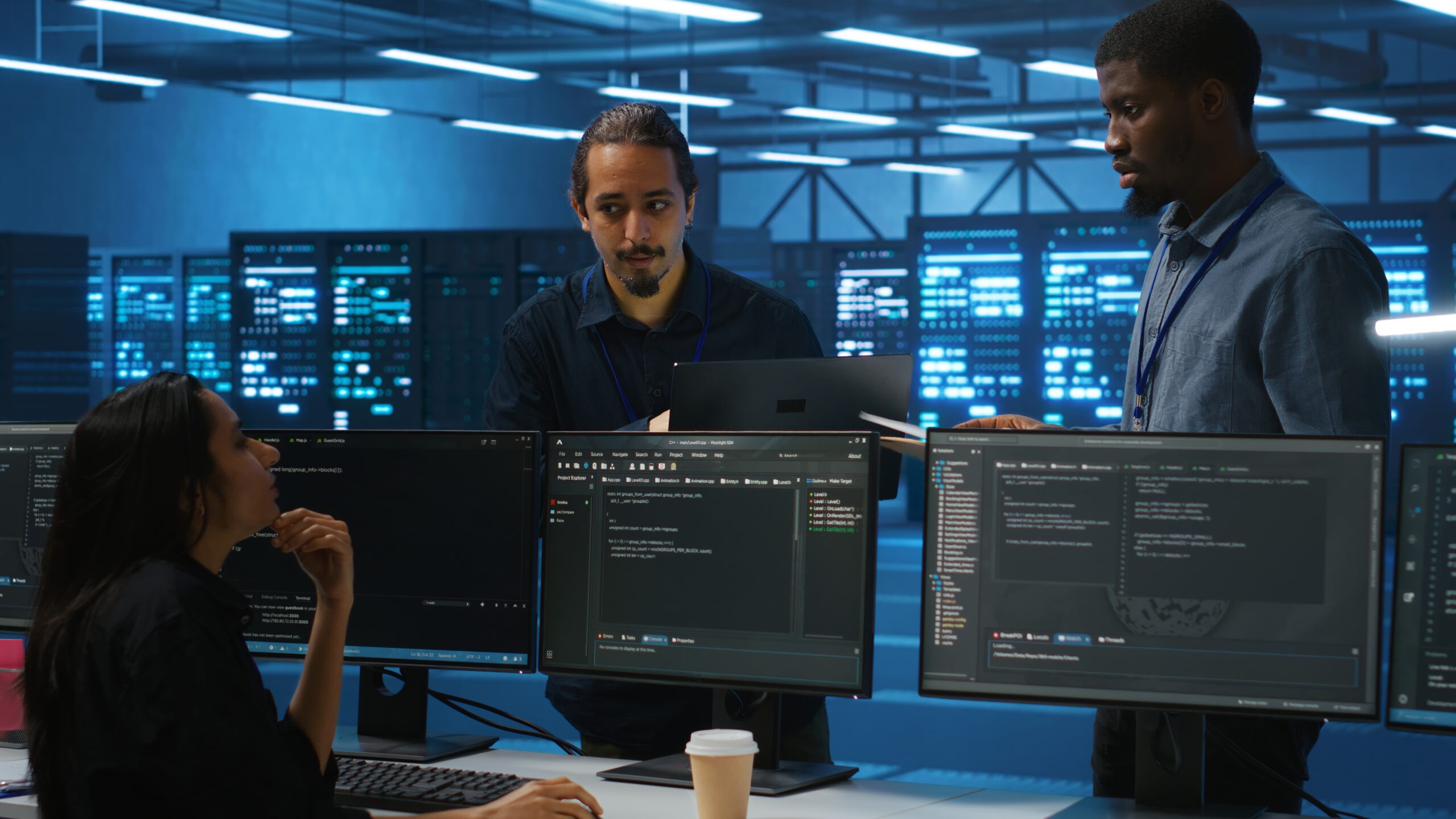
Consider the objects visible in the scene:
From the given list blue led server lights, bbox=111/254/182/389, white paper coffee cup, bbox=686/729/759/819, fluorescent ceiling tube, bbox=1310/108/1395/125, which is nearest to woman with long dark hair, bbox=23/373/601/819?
white paper coffee cup, bbox=686/729/759/819

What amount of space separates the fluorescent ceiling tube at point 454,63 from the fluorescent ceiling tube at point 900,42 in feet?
6.92

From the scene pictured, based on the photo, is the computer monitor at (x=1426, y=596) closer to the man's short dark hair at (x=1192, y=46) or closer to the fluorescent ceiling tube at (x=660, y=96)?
the man's short dark hair at (x=1192, y=46)

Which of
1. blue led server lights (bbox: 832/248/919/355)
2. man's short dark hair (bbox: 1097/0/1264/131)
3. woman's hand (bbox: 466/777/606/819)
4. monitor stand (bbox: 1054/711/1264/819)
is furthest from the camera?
blue led server lights (bbox: 832/248/919/355)

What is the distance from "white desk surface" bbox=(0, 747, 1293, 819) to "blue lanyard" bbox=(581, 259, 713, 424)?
63cm

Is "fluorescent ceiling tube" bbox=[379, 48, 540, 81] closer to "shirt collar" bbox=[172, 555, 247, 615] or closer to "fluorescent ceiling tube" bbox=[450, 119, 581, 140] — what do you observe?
"fluorescent ceiling tube" bbox=[450, 119, 581, 140]

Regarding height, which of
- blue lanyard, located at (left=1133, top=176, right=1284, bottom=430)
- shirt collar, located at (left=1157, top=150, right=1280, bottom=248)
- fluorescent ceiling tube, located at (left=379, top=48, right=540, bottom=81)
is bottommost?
blue lanyard, located at (left=1133, top=176, right=1284, bottom=430)

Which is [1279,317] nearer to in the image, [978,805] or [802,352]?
[978,805]

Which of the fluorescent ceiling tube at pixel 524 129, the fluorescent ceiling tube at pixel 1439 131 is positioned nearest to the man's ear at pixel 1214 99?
the fluorescent ceiling tube at pixel 524 129

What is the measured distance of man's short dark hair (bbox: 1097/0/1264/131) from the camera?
1916 mm

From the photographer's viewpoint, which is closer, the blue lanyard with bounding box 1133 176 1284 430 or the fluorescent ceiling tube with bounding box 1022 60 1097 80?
the blue lanyard with bounding box 1133 176 1284 430

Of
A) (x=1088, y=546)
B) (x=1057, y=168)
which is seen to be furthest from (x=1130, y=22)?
(x=1057, y=168)

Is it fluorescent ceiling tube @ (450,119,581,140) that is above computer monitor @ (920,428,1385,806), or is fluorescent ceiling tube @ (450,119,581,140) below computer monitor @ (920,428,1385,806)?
above

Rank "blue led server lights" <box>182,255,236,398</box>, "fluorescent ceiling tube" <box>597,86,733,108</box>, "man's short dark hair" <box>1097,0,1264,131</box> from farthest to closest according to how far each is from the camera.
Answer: "fluorescent ceiling tube" <box>597,86,733,108</box>
"blue led server lights" <box>182,255,236,398</box>
"man's short dark hair" <box>1097,0,1264,131</box>

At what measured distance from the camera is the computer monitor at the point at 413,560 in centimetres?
200
